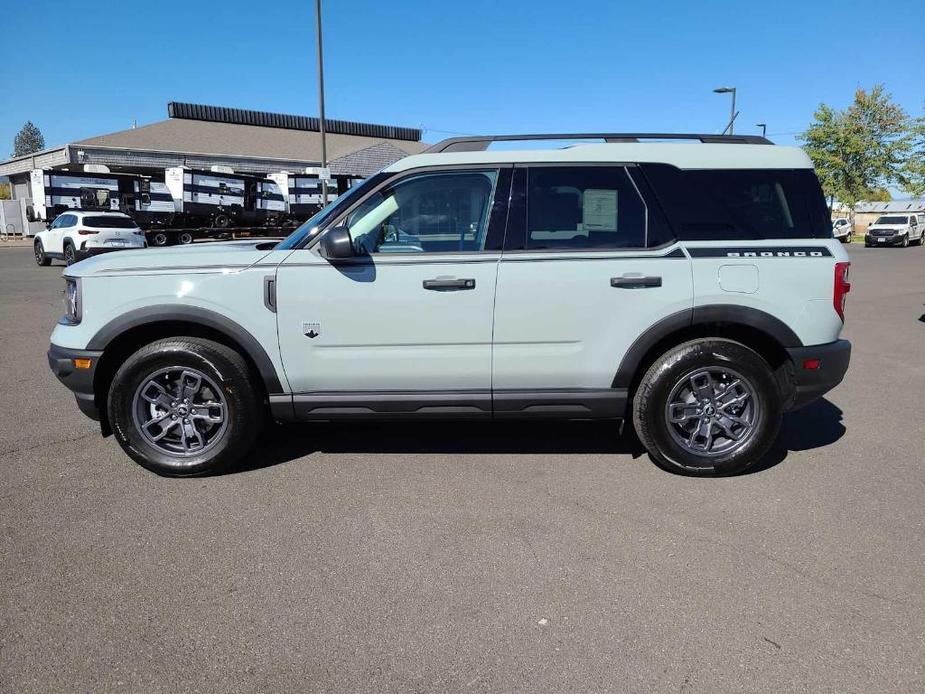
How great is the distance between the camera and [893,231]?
112ft

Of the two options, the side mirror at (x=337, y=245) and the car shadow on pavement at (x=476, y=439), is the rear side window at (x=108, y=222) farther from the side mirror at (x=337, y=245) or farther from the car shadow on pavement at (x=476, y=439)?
the side mirror at (x=337, y=245)

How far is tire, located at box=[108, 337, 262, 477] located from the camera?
393cm

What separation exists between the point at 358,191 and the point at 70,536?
240 centimetres

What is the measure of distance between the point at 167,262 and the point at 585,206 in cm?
251

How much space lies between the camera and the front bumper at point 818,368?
13.0ft

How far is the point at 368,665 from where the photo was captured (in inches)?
93.8

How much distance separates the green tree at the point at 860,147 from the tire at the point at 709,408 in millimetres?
46546

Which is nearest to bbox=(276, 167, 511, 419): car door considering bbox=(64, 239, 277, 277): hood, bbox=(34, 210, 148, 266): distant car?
bbox=(64, 239, 277, 277): hood

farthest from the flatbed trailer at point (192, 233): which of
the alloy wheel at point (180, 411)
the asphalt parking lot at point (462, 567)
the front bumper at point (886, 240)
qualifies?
the front bumper at point (886, 240)

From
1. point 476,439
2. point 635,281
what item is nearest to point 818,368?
point 635,281

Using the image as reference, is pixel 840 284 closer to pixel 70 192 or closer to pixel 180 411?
pixel 180 411

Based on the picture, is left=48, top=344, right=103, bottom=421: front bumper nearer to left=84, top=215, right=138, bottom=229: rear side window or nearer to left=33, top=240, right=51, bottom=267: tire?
left=84, top=215, right=138, bottom=229: rear side window

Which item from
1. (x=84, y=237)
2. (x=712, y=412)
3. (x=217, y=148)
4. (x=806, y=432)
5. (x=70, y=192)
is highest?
(x=217, y=148)

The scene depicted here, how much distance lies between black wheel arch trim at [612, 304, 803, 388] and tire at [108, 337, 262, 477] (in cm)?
231
